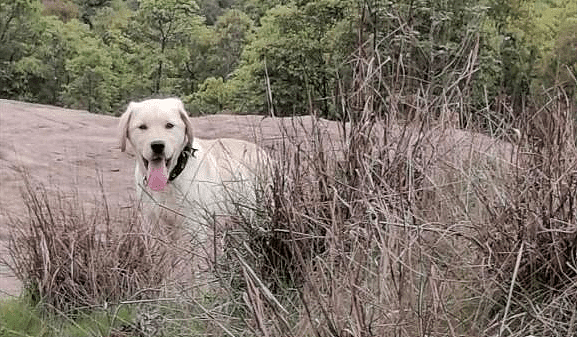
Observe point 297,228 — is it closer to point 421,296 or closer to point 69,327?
point 69,327

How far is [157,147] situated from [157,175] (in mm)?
172

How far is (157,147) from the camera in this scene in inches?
244

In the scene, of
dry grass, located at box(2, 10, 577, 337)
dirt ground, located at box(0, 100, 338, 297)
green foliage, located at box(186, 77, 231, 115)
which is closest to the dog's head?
dirt ground, located at box(0, 100, 338, 297)

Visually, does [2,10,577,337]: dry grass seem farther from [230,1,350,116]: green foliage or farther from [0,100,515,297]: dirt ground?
[230,1,350,116]: green foliage

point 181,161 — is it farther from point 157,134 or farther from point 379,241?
point 379,241

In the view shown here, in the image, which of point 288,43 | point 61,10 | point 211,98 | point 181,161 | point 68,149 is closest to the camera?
point 181,161

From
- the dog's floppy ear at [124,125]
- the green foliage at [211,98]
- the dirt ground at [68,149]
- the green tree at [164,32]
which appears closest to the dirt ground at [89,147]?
the dirt ground at [68,149]

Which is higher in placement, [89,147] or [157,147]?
[157,147]

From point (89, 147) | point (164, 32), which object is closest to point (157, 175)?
point (89, 147)

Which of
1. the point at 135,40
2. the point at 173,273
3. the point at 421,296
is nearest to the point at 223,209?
the point at 173,273

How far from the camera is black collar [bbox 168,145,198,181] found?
6.30 metres

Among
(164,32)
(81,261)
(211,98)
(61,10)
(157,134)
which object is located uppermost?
(61,10)

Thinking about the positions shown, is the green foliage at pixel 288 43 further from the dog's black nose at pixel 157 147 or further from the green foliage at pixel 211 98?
the dog's black nose at pixel 157 147

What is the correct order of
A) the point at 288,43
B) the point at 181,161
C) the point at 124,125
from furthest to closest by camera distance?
the point at 288,43 < the point at 124,125 < the point at 181,161
